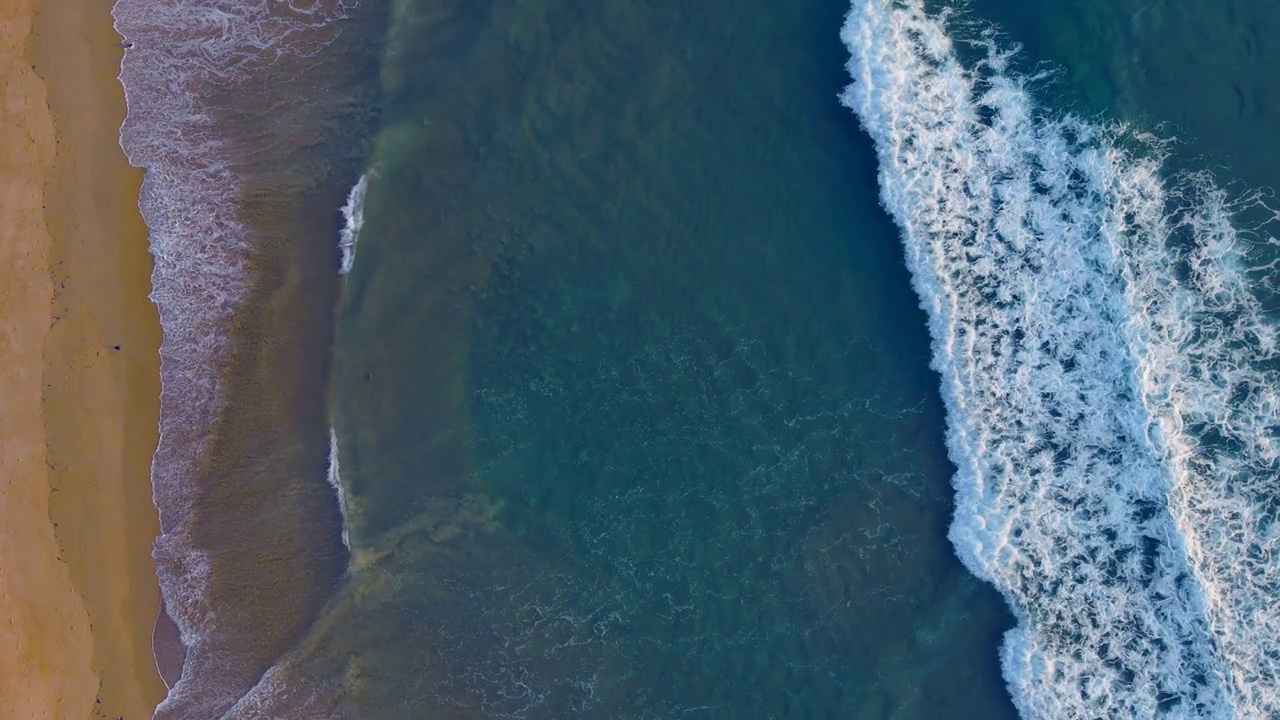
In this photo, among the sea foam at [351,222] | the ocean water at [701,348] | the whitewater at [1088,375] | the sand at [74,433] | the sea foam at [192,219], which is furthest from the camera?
the sand at [74,433]

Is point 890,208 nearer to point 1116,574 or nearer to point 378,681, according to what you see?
point 1116,574

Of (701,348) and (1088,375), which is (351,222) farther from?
(1088,375)

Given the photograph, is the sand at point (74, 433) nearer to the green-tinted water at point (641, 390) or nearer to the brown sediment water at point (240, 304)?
the brown sediment water at point (240, 304)

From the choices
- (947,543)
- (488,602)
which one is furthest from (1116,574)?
(488,602)

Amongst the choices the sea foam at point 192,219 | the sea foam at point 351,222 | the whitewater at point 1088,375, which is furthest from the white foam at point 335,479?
the whitewater at point 1088,375

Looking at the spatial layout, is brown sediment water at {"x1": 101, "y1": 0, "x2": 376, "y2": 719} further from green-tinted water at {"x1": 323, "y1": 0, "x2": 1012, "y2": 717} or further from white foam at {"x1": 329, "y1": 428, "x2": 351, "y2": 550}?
green-tinted water at {"x1": 323, "y1": 0, "x2": 1012, "y2": 717}

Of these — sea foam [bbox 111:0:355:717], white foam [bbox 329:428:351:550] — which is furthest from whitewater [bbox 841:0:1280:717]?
sea foam [bbox 111:0:355:717]

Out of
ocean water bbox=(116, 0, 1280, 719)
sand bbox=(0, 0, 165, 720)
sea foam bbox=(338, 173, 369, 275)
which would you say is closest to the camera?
ocean water bbox=(116, 0, 1280, 719)
